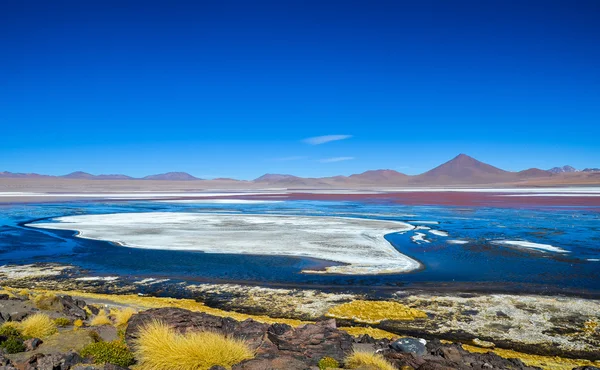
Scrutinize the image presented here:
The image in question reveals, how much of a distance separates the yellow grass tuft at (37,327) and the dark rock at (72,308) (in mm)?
1037

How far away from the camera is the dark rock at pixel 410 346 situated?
7707 millimetres

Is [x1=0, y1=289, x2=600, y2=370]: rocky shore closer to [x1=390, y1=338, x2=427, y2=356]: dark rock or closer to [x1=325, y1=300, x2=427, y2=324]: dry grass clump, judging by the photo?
[x1=390, y1=338, x2=427, y2=356]: dark rock

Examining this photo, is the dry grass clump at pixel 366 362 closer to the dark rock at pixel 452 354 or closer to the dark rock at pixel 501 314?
the dark rock at pixel 452 354

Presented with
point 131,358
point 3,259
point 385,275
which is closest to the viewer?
point 131,358

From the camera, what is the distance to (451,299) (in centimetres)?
1200

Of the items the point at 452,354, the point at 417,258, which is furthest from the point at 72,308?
the point at 417,258

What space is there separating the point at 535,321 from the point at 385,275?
5351 millimetres

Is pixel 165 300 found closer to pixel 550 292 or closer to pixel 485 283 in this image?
pixel 485 283

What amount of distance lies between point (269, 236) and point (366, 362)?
17.1m

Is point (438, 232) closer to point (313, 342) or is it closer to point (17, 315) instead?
point (313, 342)

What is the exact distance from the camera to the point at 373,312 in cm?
1099

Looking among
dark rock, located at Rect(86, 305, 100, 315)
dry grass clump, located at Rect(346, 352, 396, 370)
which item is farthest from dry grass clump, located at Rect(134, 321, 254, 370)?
dark rock, located at Rect(86, 305, 100, 315)

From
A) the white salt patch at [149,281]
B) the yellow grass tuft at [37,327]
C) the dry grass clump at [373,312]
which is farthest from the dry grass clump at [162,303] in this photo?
the yellow grass tuft at [37,327]

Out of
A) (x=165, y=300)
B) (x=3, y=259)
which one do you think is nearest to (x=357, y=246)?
(x=165, y=300)
